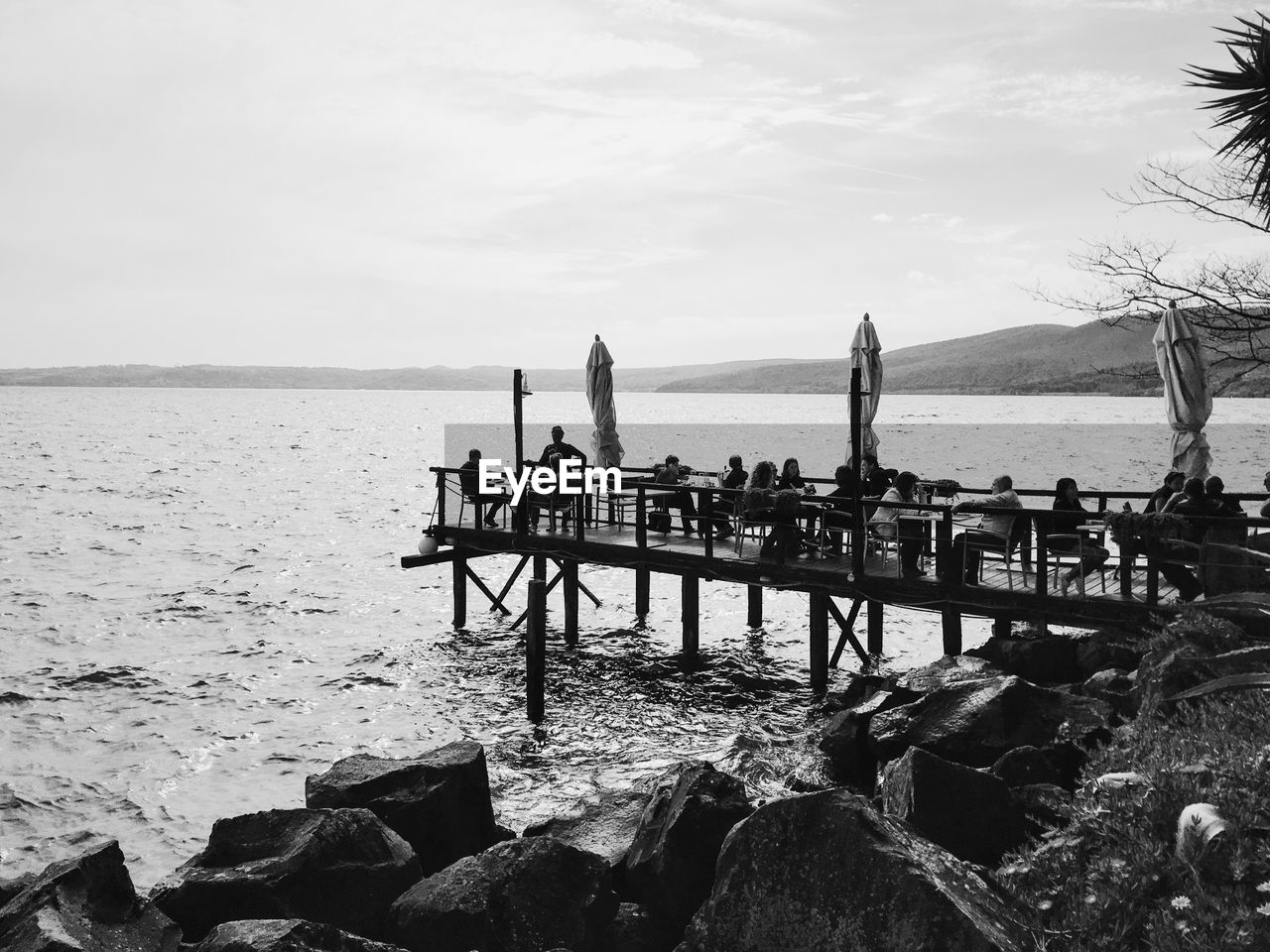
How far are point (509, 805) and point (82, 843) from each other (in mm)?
5647

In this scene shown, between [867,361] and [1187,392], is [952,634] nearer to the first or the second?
[1187,392]

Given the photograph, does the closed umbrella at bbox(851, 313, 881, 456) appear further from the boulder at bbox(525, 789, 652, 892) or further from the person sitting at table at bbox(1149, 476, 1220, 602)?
the boulder at bbox(525, 789, 652, 892)

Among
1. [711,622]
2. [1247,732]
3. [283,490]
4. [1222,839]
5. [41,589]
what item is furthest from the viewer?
[283,490]

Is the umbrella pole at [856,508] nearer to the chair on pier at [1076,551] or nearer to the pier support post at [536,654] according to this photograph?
the chair on pier at [1076,551]

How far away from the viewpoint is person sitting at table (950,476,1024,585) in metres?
13.9

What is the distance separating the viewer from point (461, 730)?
17.6 meters


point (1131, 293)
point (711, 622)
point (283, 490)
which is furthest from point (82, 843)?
point (283, 490)

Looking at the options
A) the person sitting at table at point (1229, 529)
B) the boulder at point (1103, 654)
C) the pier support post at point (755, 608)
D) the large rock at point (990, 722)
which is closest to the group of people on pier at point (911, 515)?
the person sitting at table at point (1229, 529)

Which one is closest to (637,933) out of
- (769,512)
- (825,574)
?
(825,574)

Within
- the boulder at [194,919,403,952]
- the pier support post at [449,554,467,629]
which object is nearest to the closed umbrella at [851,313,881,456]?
the pier support post at [449,554,467,629]

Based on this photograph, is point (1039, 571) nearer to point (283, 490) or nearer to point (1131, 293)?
point (1131, 293)

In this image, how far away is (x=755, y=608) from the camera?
24.4 meters

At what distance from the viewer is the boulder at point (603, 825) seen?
32.9ft

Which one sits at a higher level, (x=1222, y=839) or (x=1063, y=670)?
(x=1222, y=839)
